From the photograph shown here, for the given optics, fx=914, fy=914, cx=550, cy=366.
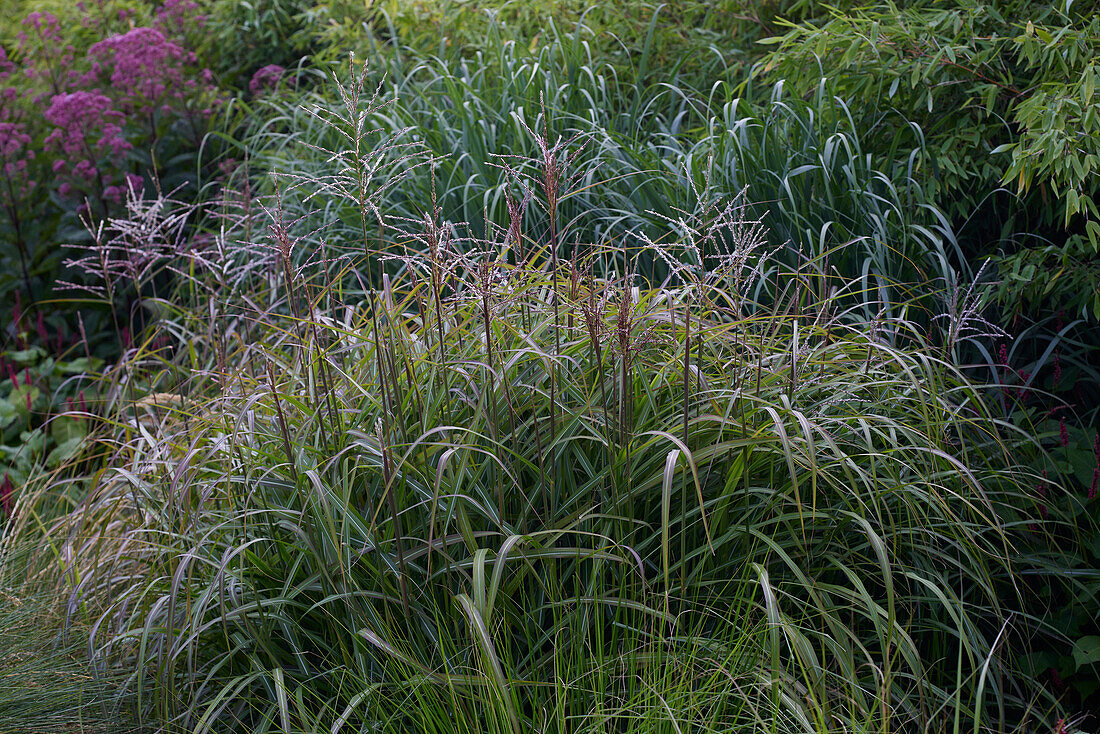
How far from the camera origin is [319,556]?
225 cm

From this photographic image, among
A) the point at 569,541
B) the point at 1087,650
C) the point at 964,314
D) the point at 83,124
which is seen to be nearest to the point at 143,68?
the point at 83,124

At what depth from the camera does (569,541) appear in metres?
2.34

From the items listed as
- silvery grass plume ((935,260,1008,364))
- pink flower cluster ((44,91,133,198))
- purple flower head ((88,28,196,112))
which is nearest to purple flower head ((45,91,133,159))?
pink flower cluster ((44,91,133,198))

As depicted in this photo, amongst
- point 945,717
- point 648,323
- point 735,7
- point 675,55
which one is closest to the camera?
point 945,717

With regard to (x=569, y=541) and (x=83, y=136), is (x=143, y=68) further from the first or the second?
(x=569, y=541)

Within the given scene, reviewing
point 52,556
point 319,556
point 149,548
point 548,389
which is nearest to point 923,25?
point 548,389

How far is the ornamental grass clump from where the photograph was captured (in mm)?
2066

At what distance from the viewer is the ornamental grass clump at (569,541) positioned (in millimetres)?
2066

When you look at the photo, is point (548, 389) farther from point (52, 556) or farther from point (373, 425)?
point (52, 556)

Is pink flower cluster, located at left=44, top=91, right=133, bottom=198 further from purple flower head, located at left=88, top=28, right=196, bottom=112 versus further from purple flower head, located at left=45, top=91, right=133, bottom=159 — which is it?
purple flower head, located at left=88, top=28, right=196, bottom=112

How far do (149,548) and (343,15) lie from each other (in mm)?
4897

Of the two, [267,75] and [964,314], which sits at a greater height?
[964,314]

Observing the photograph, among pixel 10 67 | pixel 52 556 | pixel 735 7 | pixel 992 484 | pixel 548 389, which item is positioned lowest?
pixel 52 556

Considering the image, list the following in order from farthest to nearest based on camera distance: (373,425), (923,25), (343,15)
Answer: (343,15) < (923,25) < (373,425)
